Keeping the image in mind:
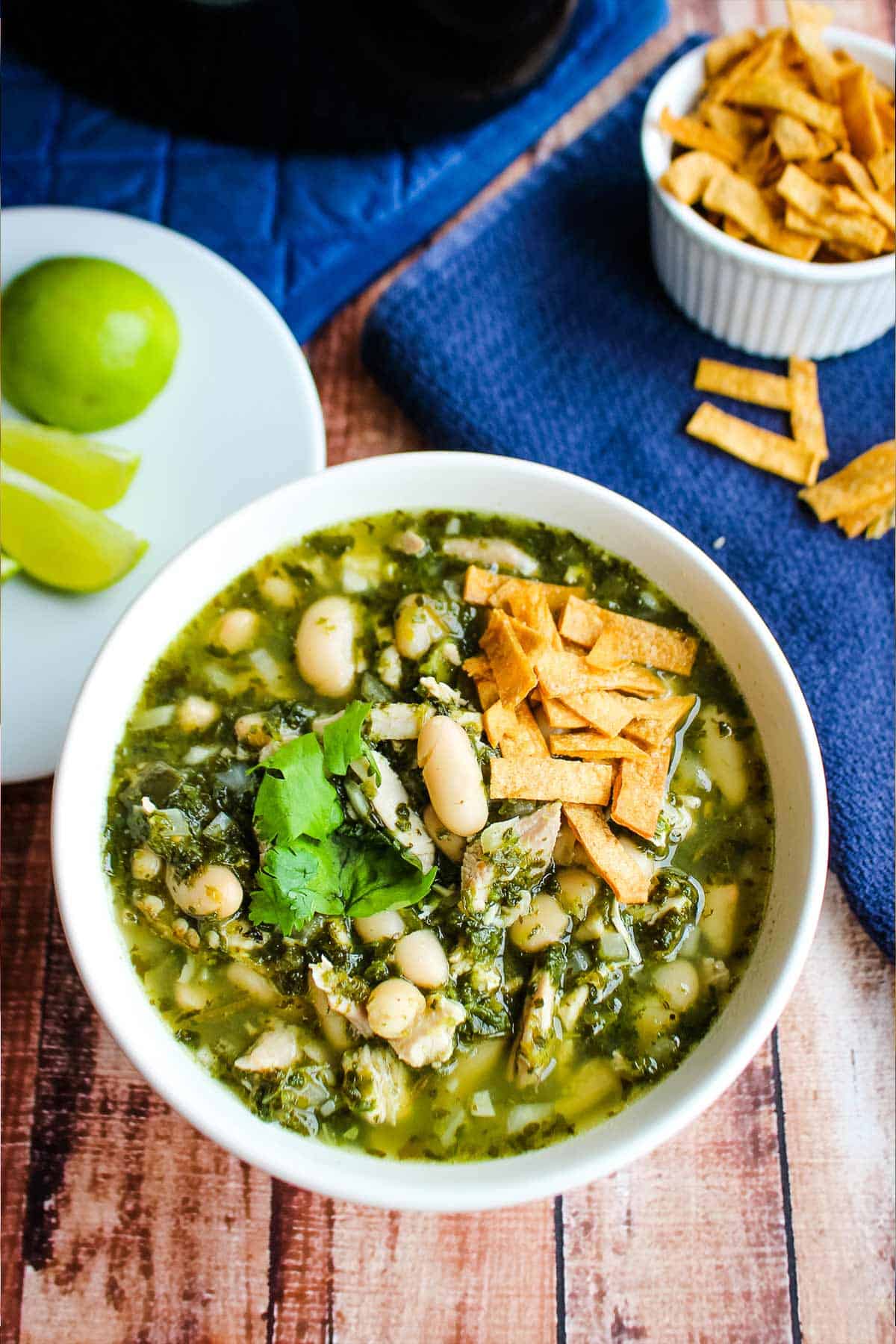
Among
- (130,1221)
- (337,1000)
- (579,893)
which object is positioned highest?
(579,893)

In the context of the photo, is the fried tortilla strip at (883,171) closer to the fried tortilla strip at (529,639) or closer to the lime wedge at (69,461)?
the fried tortilla strip at (529,639)

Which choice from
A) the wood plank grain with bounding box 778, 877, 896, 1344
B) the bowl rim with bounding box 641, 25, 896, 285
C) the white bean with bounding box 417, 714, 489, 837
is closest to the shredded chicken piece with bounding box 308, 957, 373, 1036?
the white bean with bounding box 417, 714, 489, 837

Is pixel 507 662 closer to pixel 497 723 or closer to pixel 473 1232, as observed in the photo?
pixel 497 723

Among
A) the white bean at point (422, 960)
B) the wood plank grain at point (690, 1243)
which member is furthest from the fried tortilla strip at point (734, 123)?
the wood plank grain at point (690, 1243)

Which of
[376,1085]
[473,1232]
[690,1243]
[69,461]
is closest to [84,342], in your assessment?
[69,461]

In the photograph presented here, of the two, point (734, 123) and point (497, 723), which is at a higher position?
point (734, 123)

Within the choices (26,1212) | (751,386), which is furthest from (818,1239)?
(751,386)
